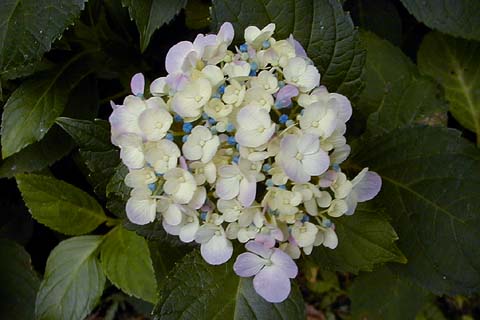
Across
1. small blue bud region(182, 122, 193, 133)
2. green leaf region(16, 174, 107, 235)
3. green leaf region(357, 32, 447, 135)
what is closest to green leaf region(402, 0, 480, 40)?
green leaf region(357, 32, 447, 135)

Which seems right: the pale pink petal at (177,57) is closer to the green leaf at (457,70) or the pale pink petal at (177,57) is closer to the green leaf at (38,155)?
the green leaf at (38,155)

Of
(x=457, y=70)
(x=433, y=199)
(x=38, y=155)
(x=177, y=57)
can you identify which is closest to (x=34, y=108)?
(x=38, y=155)

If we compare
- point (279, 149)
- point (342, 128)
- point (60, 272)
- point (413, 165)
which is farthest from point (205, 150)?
point (60, 272)

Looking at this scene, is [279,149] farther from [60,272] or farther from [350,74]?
[60,272]

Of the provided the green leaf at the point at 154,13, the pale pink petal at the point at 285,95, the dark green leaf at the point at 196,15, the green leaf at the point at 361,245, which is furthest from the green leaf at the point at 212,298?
the dark green leaf at the point at 196,15

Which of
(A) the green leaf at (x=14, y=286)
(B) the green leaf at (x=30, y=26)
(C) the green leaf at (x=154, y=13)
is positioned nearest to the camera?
(B) the green leaf at (x=30, y=26)
